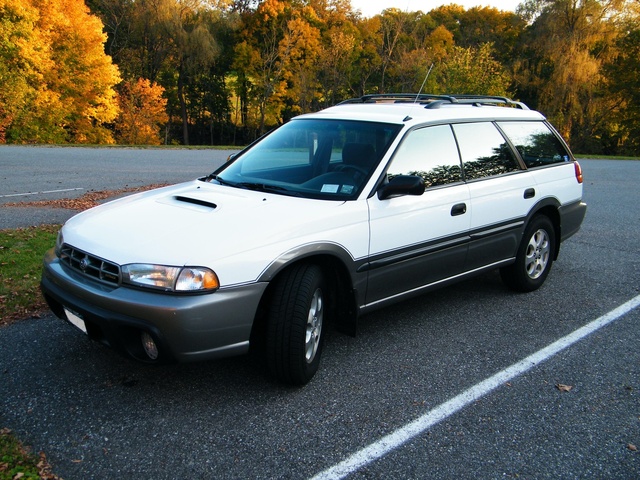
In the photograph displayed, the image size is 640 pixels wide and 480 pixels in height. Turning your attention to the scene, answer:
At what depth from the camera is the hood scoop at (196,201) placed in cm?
363

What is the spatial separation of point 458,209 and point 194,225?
216 centimetres

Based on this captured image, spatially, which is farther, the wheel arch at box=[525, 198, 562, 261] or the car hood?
the wheel arch at box=[525, 198, 562, 261]

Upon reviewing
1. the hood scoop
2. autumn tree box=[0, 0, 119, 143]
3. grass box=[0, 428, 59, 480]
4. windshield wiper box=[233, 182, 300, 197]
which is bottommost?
grass box=[0, 428, 59, 480]

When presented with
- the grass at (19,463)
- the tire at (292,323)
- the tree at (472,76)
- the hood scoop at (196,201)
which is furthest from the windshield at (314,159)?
the tree at (472,76)

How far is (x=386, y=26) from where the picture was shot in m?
42.0

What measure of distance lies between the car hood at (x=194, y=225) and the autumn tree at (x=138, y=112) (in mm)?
38264

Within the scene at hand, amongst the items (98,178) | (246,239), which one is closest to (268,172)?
(246,239)

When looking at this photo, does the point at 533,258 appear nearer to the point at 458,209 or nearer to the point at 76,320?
the point at 458,209

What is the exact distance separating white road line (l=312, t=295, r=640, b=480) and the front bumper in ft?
2.87

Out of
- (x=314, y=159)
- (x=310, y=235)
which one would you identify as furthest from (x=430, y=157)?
(x=310, y=235)

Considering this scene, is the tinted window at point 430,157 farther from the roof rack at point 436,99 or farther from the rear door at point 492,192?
the roof rack at point 436,99

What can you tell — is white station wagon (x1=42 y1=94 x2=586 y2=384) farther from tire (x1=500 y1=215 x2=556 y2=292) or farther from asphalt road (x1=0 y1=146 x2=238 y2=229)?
asphalt road (x1=0 y1=146 x2=238 y2=229)

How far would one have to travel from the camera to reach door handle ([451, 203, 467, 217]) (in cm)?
434

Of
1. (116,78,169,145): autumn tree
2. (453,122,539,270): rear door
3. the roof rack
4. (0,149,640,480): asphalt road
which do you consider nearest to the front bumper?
(0,149,640,480): asphalt road
